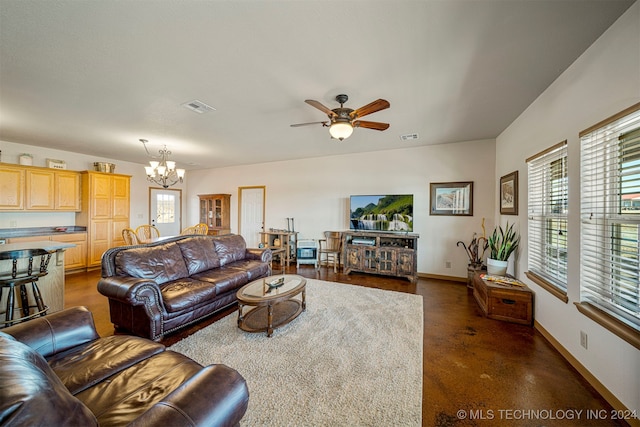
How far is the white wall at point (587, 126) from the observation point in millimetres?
1518

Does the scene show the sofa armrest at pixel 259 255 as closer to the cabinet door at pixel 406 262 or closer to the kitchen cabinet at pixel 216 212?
the cabinet door at pixel 406 262

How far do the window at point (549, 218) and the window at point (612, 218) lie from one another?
34cm

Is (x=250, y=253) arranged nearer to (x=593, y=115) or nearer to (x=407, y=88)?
(x=407, y=88)

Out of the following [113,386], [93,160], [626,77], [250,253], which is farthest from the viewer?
[93,160]

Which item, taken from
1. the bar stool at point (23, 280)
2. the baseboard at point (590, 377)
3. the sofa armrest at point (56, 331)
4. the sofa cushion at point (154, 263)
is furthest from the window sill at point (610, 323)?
the bar stool at point (23, 280)

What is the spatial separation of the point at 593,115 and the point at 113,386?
3673 millimetres

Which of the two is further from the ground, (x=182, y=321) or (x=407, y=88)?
(x=407, y=88)

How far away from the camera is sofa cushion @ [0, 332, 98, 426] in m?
0.56

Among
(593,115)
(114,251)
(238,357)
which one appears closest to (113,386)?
(238,357)

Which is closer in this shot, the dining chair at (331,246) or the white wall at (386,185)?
the white wall at (386,185)

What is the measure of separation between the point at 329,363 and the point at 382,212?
11.1 feet

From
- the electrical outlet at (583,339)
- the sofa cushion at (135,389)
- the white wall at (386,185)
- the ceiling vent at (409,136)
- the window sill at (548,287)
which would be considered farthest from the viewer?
the white wall at (386,185)

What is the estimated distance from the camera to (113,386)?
45.6 inches

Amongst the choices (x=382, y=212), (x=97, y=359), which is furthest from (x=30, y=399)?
(x=382, y=212)
